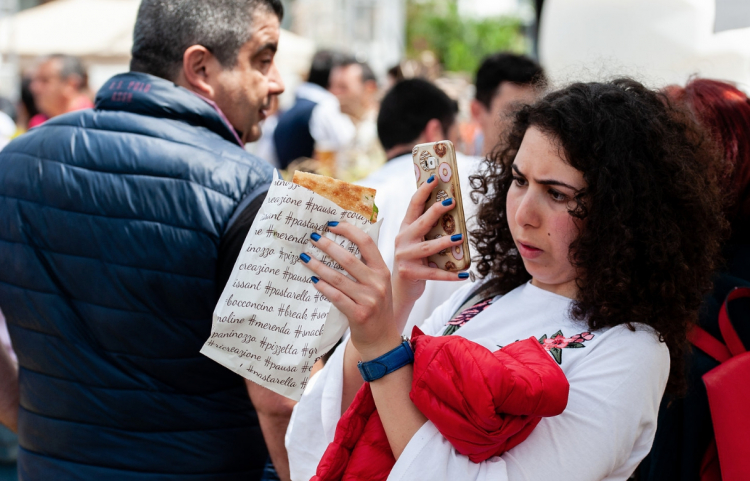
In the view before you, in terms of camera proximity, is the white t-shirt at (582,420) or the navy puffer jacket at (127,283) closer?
the white t-shirt at (582,420)

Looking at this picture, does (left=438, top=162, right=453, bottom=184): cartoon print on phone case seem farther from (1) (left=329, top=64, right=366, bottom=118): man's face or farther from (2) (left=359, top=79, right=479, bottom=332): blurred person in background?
(1) (left=329, top=64, right=366, bottom=118): man's face

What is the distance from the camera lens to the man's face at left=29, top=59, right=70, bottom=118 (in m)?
5.15

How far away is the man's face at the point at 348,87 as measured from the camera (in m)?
6.71

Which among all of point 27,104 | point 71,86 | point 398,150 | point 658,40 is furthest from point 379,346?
point 27,104

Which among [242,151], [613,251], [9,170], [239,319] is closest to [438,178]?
[613,251]

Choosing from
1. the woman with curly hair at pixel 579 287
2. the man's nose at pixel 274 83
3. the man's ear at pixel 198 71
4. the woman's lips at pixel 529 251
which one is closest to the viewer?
the woman with curly hair at pixel 579 287


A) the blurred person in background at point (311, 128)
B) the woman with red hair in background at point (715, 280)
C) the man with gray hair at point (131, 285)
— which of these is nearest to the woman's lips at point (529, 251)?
the woman with red hair in background at point (715, 280)

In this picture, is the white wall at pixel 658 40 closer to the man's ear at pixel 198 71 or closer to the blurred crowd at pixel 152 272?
the blurred crowd at pixel 152 272

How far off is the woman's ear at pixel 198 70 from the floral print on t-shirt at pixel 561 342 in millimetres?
1184

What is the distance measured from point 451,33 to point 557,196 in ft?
147

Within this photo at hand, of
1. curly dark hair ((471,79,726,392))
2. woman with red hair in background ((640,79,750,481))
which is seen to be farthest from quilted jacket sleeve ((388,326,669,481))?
woman with red hair in background ((640,79,750,481))

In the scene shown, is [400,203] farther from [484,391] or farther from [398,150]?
[484,391]

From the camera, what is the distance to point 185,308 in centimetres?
168

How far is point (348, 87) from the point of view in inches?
266
